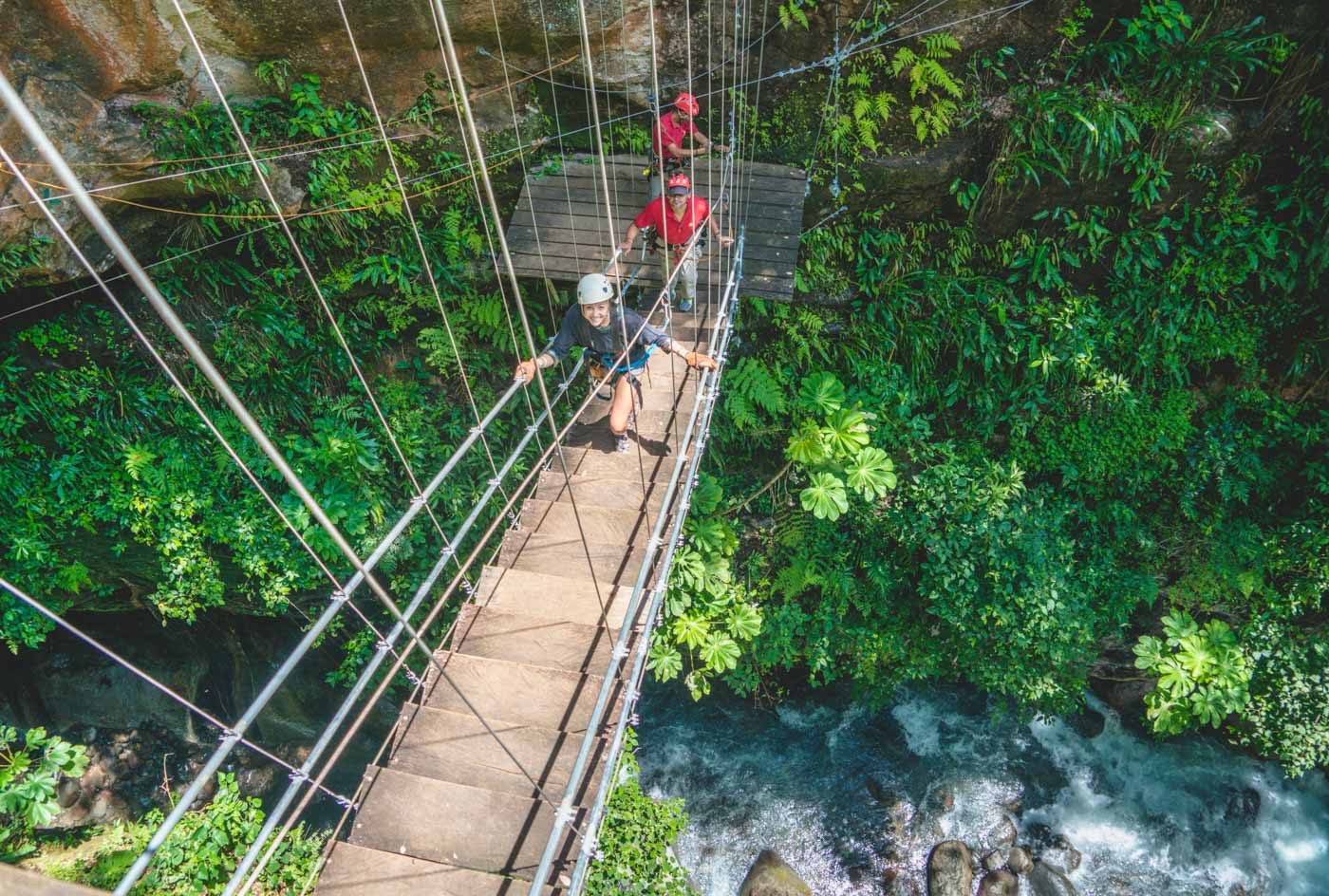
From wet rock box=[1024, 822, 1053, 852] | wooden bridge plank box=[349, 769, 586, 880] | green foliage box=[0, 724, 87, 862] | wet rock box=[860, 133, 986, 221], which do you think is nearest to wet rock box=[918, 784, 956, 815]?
wet rock box=[1024, 822, 1053, 852]

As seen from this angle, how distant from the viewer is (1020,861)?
239 inches

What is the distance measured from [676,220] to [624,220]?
103 cm

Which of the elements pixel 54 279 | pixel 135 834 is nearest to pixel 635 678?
pixel 135 834

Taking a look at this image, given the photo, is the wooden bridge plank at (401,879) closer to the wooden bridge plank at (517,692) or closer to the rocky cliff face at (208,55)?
the wooden bridge plank at (517,692)

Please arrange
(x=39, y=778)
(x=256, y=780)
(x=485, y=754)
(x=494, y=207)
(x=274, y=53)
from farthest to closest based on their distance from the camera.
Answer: (x=256, y=780) < (x=274, y=53) < (x=39, y=778) < (x=485, y=754) < (x=494, y=207)

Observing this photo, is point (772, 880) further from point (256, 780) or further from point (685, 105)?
point (685, 105)

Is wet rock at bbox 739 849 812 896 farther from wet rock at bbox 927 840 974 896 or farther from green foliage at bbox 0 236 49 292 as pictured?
green foliage at bbox 0 236 49 292

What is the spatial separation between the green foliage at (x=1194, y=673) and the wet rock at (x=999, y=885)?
1848 millimetres

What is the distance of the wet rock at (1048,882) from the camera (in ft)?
19.5

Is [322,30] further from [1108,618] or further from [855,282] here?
[1108,618]

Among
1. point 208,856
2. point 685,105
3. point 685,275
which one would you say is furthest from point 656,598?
point 208,856

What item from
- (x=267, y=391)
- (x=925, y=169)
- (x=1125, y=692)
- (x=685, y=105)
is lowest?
(x=1125, y=692)

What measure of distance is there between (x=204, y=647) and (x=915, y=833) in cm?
739

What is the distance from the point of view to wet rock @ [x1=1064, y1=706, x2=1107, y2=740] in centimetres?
666
